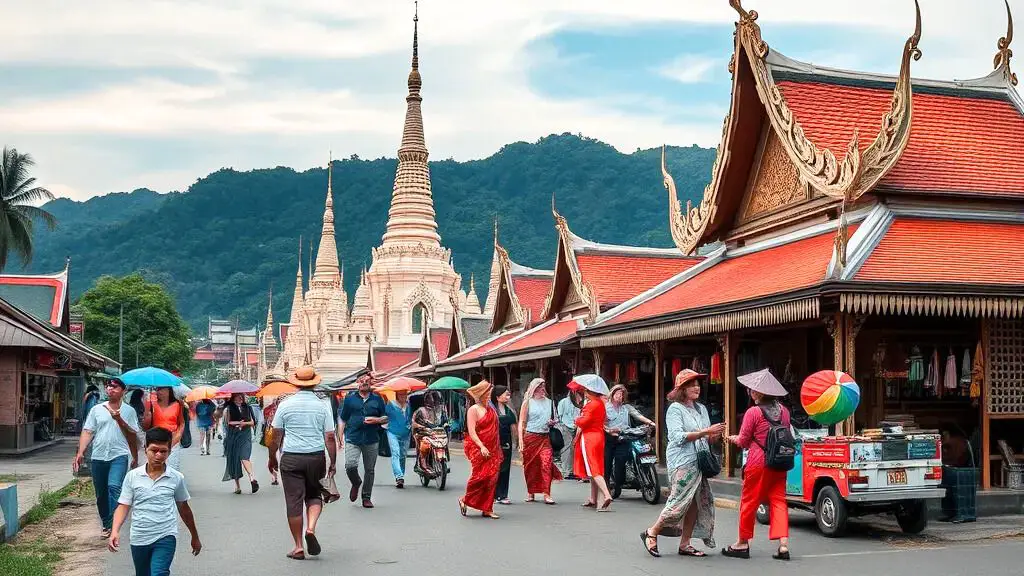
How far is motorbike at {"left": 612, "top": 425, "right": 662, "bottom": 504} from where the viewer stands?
15.5 meters

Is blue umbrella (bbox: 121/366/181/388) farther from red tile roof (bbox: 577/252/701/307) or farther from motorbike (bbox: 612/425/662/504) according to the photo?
red tile roof (bbox: 577/252/701/307)

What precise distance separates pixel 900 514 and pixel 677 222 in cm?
1022

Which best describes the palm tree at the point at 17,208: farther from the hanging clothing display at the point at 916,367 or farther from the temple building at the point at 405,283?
the hanging clothing display at the point at 916,367

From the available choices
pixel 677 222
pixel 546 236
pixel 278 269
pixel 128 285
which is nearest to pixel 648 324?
pixel 677 222

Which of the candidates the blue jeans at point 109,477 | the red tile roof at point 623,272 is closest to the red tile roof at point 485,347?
the red tile roof at point 623,272

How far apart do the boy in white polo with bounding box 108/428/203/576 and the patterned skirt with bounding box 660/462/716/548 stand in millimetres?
4250

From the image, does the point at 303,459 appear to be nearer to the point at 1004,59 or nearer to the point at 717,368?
the point at 717,368

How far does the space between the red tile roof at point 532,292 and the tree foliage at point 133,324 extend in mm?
34019

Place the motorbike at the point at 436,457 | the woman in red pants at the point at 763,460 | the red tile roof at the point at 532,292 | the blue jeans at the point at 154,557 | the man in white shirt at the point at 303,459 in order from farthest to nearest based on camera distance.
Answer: the red tile roof at the point at 532,292 → the motorbike at the point at 436,457 → the man in white shirt at the point at 303,459 → the woman in red pants at the point at 763,460 → the blue jeans at the point at 154,557

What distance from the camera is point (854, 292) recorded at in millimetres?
12719

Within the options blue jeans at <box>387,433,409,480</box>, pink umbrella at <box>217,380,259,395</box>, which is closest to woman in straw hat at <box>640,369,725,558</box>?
blue jeans at <box>387,433,409,480</box>

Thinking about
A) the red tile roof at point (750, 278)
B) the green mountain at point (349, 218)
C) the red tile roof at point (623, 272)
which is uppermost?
the green mountain at point (349, 218)

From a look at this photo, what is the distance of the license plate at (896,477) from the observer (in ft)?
37.5

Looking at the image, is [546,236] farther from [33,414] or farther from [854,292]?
[854,292]
